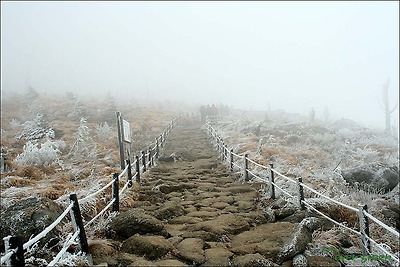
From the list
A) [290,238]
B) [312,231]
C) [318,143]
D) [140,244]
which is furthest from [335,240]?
[318,143]

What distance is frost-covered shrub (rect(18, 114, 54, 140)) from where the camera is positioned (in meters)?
19.1

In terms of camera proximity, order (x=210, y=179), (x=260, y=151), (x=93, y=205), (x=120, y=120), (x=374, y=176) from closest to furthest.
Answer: (x=93, y=205)
(x=120, y=120)
(x=210, y=179)
(x=374, y=176)
(x=260, y=151)

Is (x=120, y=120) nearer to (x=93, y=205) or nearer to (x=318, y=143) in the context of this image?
(x=93, y=205)

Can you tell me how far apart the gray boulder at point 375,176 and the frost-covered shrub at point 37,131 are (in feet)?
55.4

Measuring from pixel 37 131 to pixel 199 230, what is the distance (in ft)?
58.7

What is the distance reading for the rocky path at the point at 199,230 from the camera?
15.0ft

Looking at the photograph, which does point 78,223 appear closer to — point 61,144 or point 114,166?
point 114,166

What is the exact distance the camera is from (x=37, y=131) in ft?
65.2

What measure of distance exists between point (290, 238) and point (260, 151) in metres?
10.0

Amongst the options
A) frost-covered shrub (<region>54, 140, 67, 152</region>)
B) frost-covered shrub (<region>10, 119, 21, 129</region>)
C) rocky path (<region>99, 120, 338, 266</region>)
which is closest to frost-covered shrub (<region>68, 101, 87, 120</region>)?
frost-covered shrub (<region>10, 119, 21, 129</region>)

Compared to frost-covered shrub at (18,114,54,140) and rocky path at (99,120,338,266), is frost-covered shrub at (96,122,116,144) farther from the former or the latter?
rocky path at (99,120,338,266)

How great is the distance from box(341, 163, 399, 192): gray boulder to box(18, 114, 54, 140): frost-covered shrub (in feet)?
55.4

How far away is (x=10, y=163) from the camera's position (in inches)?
496

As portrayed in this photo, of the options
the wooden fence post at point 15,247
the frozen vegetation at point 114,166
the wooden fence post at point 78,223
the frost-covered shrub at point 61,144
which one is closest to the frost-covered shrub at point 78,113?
the frozen vegetation at point 114,166
